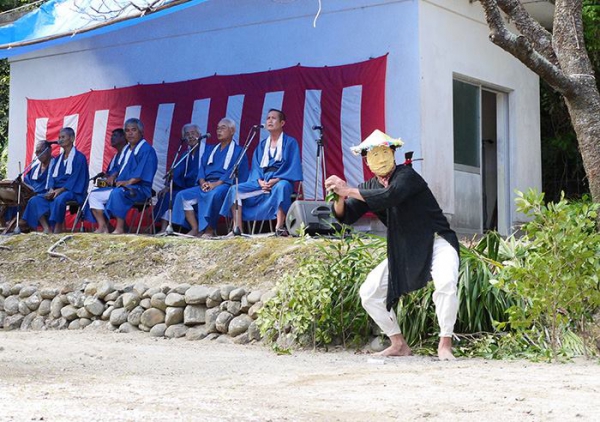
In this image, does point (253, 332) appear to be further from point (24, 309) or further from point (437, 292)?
point (24, 309)

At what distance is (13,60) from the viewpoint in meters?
15.4

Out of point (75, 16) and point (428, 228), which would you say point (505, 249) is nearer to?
point (428, 228)

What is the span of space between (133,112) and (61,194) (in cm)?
186

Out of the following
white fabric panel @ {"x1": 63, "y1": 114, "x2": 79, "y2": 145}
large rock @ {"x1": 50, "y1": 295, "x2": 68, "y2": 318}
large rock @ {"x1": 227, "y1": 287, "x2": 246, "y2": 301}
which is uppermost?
white fabric panel @ {"x1": 63, "y1": 114, "x2": 79, "y2": 145}

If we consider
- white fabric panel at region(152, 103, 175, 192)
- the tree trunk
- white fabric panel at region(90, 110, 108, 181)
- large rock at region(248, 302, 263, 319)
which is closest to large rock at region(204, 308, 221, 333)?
large rock at region(248, 302, 263, 319)

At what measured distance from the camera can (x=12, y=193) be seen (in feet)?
41.2

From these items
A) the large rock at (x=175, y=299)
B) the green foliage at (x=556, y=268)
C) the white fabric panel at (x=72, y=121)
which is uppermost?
the white fabric panel at (x=72, y=121)

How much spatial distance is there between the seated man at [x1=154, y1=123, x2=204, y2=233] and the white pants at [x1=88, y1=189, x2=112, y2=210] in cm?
75

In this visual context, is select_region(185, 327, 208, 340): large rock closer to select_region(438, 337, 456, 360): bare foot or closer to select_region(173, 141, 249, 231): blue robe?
select_region(438, 337, 456, 360): bare foot

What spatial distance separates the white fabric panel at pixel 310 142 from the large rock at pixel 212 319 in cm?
382

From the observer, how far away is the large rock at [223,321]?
8.24 meters

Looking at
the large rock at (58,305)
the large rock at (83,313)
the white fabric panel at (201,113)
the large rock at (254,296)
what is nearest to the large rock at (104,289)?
the large rock at (83,313)

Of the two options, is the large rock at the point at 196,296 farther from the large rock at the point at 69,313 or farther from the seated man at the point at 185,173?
the seated man at the point at 185,173

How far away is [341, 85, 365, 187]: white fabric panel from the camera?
11758 mm
